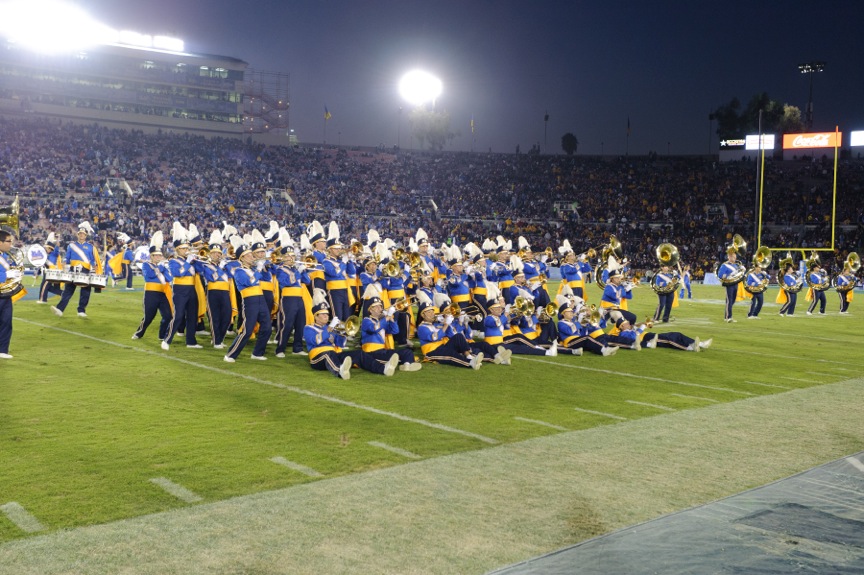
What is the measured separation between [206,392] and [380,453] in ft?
9.78

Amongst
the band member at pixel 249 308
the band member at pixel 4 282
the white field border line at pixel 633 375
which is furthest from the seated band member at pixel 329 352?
the band member at pixel 4 282

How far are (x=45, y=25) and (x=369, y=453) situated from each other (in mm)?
57401

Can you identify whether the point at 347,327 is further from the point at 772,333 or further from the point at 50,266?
the point at 50,266

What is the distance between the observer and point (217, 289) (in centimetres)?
1061

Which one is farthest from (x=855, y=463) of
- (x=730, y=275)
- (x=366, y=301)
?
(x=730, y=275)

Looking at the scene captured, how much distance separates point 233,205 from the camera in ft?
132

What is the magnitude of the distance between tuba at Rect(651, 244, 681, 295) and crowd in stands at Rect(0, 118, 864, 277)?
21496 millimetres

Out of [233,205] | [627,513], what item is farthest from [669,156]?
[627,513]

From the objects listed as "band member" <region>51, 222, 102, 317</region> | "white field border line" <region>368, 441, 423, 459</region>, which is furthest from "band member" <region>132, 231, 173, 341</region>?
"white field border line" <region>368, 441, 423, 459</region>

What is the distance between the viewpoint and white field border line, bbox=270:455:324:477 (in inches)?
197

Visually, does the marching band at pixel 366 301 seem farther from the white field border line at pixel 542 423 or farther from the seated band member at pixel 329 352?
the white field border line at pixel 542 423

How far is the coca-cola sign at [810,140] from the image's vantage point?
4575 centimetres

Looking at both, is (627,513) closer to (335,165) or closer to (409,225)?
(409,225)

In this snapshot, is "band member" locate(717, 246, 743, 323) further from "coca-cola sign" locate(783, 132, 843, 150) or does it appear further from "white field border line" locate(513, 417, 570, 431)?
"coca-cola sign" locate(783, 132, 843, 150)
